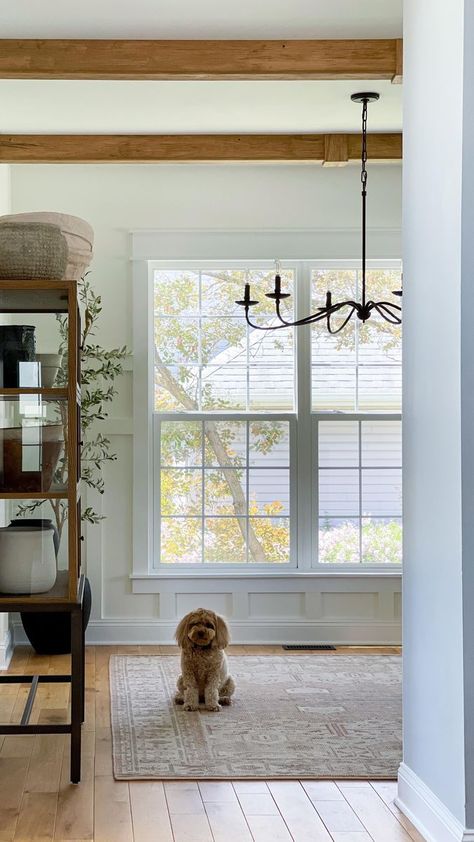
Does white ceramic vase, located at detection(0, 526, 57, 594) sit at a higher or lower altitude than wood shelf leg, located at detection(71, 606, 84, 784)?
higher

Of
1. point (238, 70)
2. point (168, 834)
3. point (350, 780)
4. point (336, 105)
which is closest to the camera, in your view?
point (168, 834)

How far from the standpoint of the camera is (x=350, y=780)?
372 cm

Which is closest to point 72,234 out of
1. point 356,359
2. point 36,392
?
point 36,392

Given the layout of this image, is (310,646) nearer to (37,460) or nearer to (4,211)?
(37,460)

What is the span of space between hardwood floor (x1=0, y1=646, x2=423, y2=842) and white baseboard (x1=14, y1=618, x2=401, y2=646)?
2.08 metres

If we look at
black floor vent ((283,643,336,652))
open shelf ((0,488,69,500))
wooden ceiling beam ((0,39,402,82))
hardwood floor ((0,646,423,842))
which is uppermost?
wooden ceiling beam ((0,39,402,82))

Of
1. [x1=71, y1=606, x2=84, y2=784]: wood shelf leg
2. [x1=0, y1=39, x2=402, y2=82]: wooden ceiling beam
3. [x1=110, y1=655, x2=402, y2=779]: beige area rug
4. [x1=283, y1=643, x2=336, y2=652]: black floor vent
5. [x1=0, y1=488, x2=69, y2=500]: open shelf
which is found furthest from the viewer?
[x1=283, y1=643, x2=336, y2=652]: black floor vent

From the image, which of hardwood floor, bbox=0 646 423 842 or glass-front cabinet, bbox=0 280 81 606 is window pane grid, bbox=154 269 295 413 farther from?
hardwood floor, bbox=0 646 423 842

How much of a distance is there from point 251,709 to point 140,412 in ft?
7.35

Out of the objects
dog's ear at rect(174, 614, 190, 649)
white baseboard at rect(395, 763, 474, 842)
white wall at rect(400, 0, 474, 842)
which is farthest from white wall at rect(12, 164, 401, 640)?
white baseboard at rect(395, 763, 474, 842)

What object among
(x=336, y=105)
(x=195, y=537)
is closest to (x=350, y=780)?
(x=195, y=537)

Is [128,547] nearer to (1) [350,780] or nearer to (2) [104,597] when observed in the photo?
(2) [104,597]

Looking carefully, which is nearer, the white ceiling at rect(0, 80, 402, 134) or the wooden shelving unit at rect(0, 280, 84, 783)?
the wooden shelving unit at rect(0, 280, 84, 783)

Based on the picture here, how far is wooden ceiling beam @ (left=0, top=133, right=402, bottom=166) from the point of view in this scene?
562 centimetres
